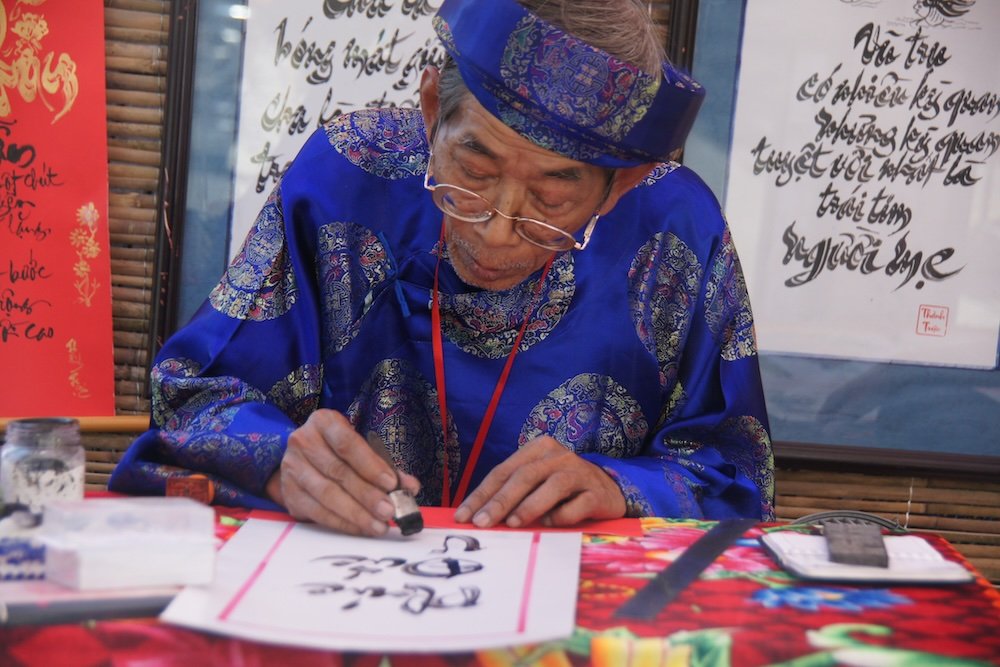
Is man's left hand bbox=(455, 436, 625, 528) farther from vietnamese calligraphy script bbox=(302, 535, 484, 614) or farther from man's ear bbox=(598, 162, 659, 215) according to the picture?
man's ear bbox=(598, 162, 659, 215)

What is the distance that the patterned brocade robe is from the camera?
1812mm

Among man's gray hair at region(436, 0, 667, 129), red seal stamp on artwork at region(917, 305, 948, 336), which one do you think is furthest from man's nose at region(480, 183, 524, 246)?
red seal stamp on artwork at region(917, 305, 948, 336)

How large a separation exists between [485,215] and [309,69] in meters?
1.28

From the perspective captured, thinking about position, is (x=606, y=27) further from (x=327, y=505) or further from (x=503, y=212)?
(x=327, y=505)

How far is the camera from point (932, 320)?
109 inches

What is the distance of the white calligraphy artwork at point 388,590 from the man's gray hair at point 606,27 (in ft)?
2.39

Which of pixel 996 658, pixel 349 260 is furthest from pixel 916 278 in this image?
pixel 996 658

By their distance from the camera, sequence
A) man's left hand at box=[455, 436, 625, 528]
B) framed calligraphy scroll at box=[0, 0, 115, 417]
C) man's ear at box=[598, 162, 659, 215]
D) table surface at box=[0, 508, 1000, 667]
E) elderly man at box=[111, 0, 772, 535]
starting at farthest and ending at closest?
1. framed calligraphy scroll at box=[0, 0, 115, 417]
2. man's ear at box=[598, 162, 659, 215]
3. elderly man at box=[111, 0, 772, 535]
4. man's left hand at box=[455, 436, 625, 528]
5. table surface at box=[0, 508, 1000, 667]

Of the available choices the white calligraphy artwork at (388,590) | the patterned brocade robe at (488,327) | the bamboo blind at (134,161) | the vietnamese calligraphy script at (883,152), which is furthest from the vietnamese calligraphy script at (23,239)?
the vietnamese calligraphy script at (883,152)

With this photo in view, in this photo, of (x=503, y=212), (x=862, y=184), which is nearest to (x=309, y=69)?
(x=503, y=212)

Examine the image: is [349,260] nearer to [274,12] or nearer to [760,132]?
[274,12]

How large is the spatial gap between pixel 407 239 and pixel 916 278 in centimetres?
150

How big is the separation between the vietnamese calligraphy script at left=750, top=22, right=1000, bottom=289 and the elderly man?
0.82 m

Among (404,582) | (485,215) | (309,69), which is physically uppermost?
(309,69)
